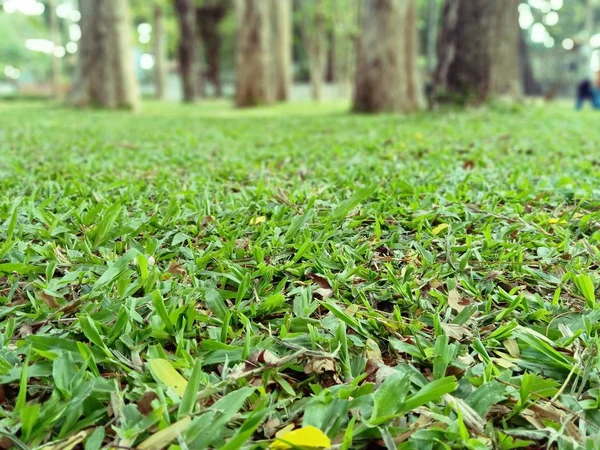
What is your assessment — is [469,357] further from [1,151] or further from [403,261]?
[1,151]

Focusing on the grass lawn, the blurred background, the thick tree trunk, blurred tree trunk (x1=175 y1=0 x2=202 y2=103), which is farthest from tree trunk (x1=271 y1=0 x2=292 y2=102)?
the grass lawn

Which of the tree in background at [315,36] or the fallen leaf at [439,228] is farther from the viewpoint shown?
the tree in background at [315,36]

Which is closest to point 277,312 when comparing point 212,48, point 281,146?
point 281,146

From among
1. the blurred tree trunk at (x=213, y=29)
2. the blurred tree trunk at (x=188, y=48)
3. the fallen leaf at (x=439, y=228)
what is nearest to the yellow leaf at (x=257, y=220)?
the fallen leaf at (x=439, y=228)

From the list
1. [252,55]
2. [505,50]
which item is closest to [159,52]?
[252,55]

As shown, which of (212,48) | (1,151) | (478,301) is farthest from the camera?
(212,48)

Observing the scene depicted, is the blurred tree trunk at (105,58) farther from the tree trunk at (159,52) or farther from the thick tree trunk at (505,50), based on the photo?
the tree trunk at (159,52)

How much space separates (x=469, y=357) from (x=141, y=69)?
2067 inches

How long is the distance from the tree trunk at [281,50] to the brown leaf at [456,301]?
1445cm

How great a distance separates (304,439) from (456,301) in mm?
668

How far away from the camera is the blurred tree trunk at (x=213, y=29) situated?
27152 millimetres

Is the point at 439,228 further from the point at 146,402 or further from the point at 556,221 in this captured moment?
the point at 146,402

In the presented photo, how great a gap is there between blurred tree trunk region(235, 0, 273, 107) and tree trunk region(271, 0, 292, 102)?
9.80 ft

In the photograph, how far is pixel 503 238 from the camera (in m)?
1.84
